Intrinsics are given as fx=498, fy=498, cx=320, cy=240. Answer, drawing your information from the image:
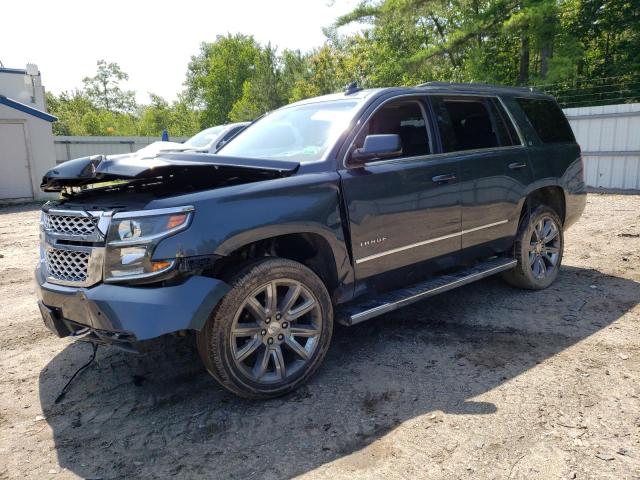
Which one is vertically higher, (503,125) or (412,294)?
(503,125)

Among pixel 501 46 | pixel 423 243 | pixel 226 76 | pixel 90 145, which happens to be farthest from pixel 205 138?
pixel 226 76

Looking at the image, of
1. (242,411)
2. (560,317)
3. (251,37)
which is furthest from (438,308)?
(251,37)

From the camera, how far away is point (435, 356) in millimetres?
3729

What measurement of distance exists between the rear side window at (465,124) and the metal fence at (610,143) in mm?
10489

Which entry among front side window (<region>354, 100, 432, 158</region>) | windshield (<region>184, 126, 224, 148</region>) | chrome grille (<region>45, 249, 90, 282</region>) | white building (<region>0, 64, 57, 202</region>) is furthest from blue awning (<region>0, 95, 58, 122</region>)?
front side window (<region>354, 100, 432, 158</region>)

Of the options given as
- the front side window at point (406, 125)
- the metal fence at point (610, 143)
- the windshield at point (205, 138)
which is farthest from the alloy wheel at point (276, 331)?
the metal fence at point (610, 143)

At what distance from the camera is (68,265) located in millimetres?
2990

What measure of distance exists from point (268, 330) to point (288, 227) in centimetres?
66

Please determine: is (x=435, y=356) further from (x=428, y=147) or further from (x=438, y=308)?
(x=428, y=147)

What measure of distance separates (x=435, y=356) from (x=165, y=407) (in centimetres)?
194

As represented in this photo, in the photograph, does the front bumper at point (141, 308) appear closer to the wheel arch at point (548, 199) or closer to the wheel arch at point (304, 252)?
the wheel arch at point (304, 252)

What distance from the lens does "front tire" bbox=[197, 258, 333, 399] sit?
9.55 feet

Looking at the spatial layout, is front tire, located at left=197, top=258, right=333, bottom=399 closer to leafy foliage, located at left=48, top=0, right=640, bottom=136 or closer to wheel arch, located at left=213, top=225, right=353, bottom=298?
wheel arch, located at left=213, top=225, right=353, bottom=298

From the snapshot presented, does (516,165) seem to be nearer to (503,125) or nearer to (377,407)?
(503,125)
